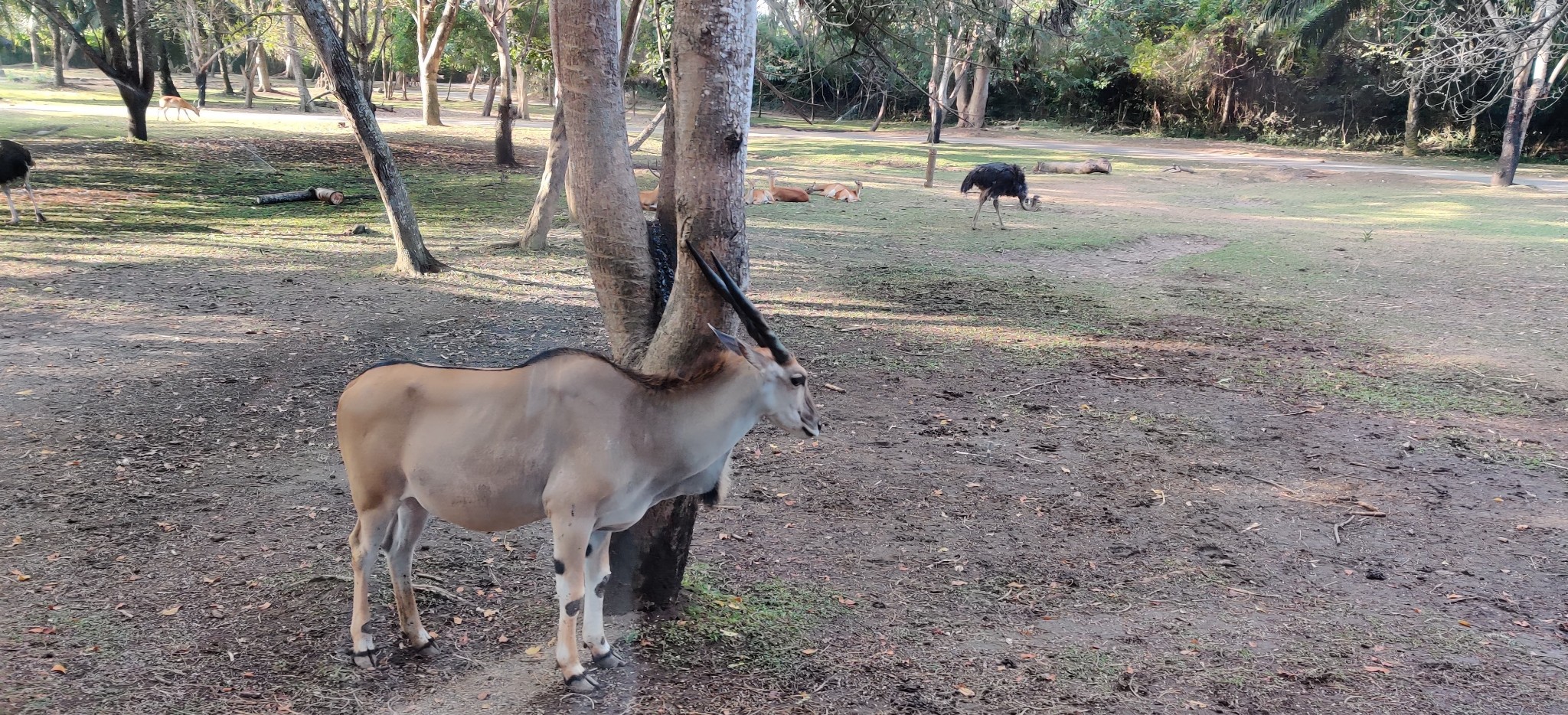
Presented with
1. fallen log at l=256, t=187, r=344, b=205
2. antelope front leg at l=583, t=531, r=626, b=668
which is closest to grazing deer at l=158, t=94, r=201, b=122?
fallen log at l=256, t=187, r=344, b=205

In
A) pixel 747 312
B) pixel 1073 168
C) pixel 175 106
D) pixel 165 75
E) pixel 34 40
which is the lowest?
pixel 747 312

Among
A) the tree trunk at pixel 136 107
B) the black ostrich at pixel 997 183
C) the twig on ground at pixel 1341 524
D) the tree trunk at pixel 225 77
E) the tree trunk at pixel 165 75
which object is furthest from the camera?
the tree trunk at pixel 225 77

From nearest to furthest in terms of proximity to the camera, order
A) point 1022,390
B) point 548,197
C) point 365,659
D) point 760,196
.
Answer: point 365,659 < point 1022,390 < point 548,197 < point 760,196

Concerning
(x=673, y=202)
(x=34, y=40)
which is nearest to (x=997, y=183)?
(x=673, y=202)

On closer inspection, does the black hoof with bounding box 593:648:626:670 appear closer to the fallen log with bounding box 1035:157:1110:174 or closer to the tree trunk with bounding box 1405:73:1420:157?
the fallen log with bounding box 1035:157:1110:174

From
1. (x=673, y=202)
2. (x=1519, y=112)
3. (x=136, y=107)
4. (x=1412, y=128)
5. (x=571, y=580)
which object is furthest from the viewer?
(x=1412, y=128)

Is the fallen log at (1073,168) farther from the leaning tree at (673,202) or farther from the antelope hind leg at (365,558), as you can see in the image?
the antelope hind leg at (365,558)

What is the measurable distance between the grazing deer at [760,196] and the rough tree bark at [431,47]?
41.5 ft

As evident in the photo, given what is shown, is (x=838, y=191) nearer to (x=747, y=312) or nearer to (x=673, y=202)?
(x=673, y=202)

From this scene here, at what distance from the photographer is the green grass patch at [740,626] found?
418 centimetres

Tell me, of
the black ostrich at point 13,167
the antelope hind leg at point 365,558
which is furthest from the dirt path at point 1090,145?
the antelope hind leg at point 365,558

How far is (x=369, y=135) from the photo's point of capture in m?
10.8

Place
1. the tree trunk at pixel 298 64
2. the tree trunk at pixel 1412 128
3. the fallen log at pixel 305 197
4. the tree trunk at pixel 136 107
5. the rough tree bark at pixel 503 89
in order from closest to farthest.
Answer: the fallen log at pixel 305 197 → the rough tree bark at pixel 503 89 → the tree trunk at pixel 136 107 → the tree trunk at pixel 1412 128 → the tree trunk at pixel 298 64

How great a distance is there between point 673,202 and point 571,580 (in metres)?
1.78
